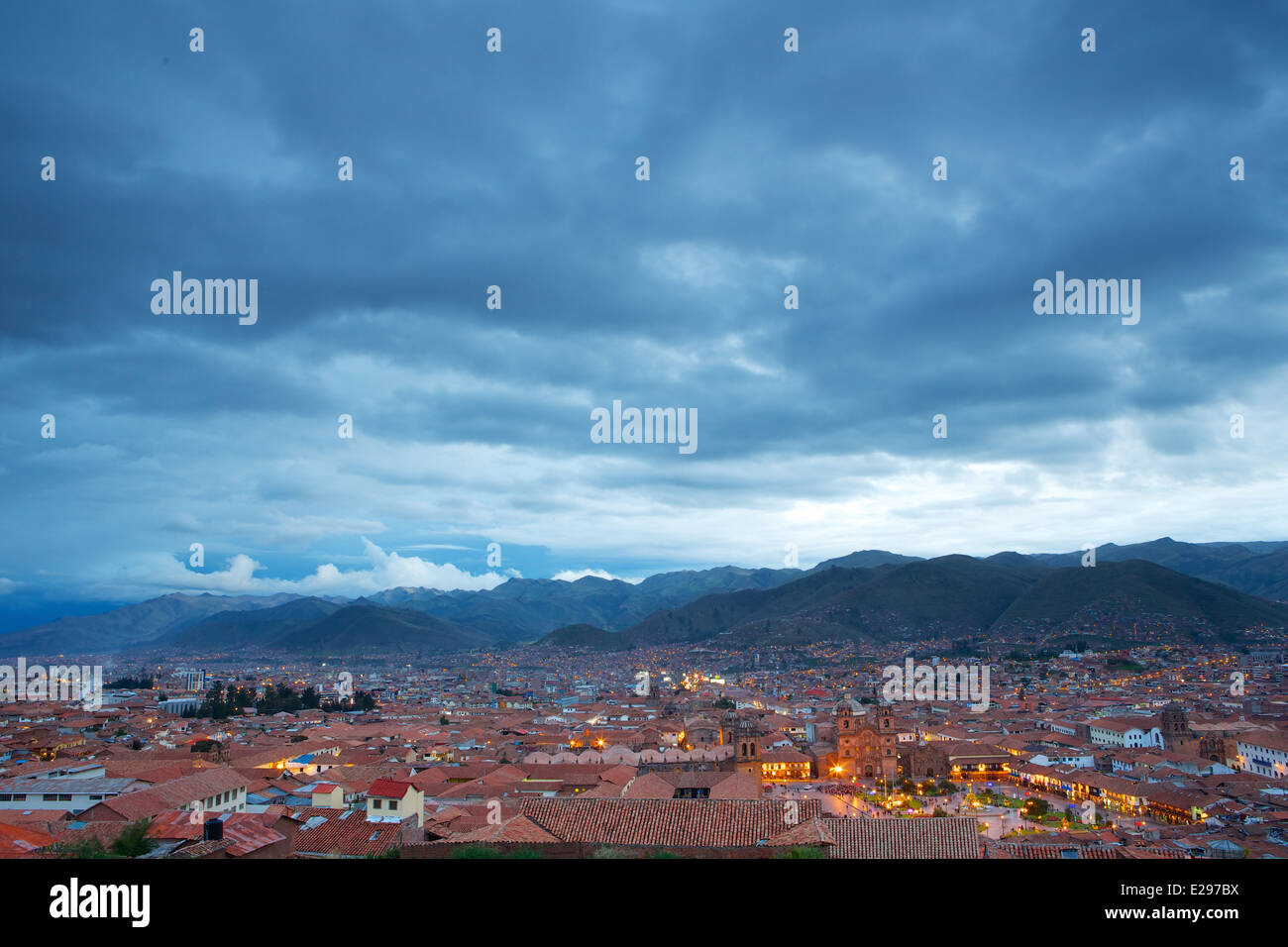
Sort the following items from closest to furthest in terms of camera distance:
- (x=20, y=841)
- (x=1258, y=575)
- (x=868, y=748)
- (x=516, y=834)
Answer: (x=516, y=834) → (x=20, y=841) → (x=868, y=748) → (x=1258, y=575)

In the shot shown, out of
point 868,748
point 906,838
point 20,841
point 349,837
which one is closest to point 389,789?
point 349,837

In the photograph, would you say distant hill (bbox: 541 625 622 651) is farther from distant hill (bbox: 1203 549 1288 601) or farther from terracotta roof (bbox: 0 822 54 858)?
terracotta roof (bbox: 0 822 54 858)

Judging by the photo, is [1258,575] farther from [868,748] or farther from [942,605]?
[868,748]

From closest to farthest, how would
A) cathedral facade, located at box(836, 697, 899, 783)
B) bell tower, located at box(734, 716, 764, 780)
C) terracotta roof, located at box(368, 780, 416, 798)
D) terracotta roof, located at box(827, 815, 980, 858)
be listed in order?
terracotta roof, located at box(827, 815, 980, 858) < terracotta roof, located at box(368, 780, 416, 798) < bell tower, located at box(734, 716, 764, 780) < cathedral facade, located at box(836, 697, 899, 783)

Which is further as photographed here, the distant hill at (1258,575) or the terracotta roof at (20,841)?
the distant hill at (1258,575)

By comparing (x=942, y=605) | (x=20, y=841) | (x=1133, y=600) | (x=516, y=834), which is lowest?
(x=942, y=605)

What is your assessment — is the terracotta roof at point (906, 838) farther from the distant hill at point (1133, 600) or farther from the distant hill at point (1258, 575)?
the distant hill at point (1258, 575)

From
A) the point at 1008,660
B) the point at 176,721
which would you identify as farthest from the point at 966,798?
the point at 1008,660

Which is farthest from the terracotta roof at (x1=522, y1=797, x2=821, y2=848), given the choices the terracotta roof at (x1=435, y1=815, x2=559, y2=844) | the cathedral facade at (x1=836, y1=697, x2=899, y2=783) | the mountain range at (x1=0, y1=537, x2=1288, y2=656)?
the mountain range at (x1=0, y1=537, x2=1288, y2=656)

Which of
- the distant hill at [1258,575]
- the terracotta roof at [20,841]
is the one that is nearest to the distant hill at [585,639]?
the distant hill at [1258,575]

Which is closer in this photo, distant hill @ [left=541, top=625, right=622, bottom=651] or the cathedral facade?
the cathedral facade

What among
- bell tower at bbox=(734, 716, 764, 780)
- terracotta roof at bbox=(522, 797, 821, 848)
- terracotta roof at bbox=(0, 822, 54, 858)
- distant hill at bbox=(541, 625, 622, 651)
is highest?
terracotta roof at bbox=(522, 797, 821, 848)
